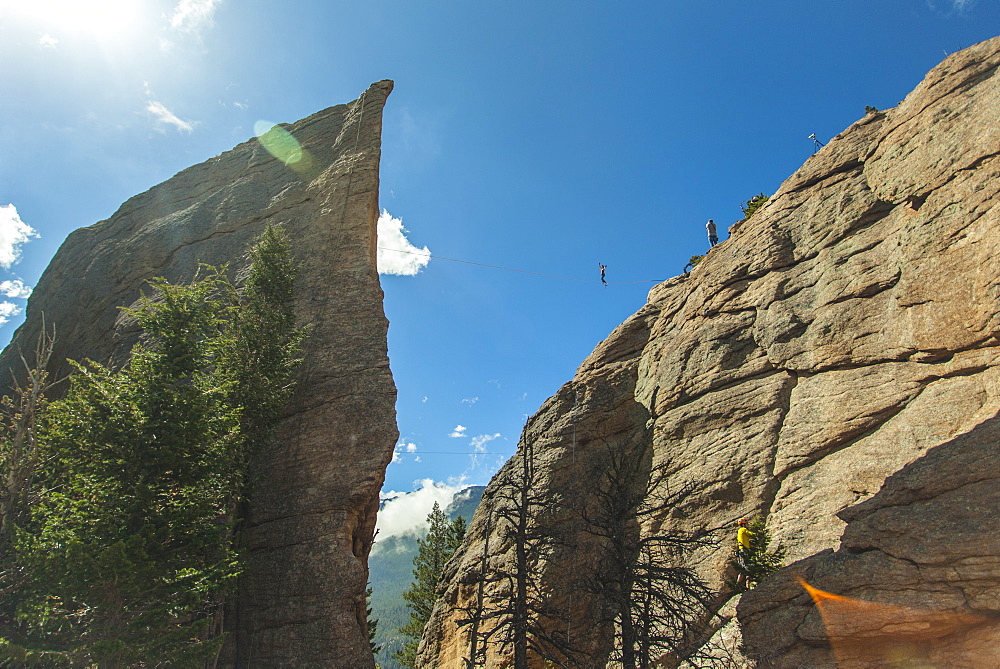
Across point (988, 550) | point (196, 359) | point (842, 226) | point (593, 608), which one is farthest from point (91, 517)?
point (842, 226)

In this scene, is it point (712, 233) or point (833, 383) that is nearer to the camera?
point (833, 383)

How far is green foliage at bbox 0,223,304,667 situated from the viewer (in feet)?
40.2

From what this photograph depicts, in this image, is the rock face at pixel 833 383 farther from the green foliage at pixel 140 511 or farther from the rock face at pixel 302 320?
the green foliage at pixel 140 511

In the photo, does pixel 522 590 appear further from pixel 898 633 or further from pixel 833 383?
pixel 833 383

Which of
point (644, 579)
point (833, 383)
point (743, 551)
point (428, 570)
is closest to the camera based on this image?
point (743, 551)

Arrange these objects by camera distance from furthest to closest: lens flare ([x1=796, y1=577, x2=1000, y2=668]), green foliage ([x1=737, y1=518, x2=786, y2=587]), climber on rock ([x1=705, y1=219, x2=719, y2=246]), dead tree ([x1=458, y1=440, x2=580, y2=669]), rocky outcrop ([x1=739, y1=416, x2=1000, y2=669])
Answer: climber on rock ([x1=705, y1=219, x2=719, y2=246]) → green foliage ([x1=737, y1=518, x2=786, y2=587]) → dead tree ([x1=458, y1=440, x2=580, y2=669]) → rocky outcrop ([x1=739, y1=416, x2=1000, y2=669]) → lens flare ([x1=796, y1=577, x2=1000, y2=668])

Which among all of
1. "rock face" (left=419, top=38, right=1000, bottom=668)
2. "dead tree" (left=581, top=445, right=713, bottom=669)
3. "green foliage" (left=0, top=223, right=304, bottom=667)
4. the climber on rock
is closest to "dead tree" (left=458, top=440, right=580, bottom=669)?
"rock face" (left=419, top=38, right=1000, bottom=668)

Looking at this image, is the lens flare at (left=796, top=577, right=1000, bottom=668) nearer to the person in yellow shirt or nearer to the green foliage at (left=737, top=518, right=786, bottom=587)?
the green foliage at (left=737, top=518, right=786, bottom=587)

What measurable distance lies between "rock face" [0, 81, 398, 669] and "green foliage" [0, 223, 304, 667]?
5.69ft

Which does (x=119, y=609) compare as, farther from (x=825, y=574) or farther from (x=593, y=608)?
(x=825, y=574)

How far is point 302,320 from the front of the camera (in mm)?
22953

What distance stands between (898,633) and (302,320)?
21.4 metres

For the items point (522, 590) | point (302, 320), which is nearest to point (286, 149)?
point (302, 320)

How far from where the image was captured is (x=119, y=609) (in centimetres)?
1270
